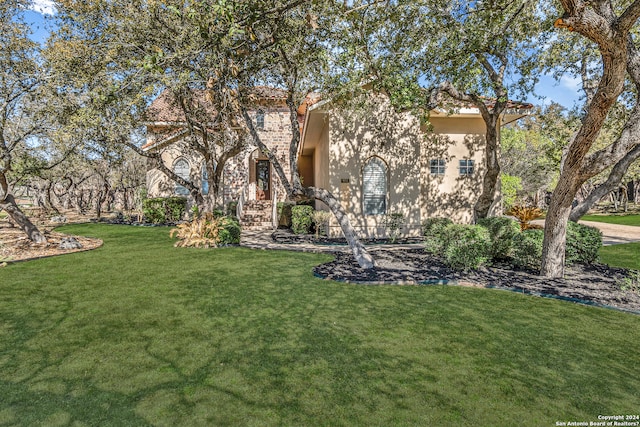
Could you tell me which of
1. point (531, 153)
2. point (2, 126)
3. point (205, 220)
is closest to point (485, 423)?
point (205, 220)

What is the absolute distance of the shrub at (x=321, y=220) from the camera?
44.8 feet

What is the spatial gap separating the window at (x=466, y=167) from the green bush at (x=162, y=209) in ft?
51.5

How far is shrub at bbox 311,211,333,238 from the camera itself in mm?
13652

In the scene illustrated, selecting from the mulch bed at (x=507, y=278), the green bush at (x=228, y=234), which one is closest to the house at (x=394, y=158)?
the green bush at (x=228, y=234)

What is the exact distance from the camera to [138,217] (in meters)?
21.2

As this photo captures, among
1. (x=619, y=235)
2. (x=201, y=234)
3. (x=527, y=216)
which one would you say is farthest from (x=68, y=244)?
(x=619, y=235)

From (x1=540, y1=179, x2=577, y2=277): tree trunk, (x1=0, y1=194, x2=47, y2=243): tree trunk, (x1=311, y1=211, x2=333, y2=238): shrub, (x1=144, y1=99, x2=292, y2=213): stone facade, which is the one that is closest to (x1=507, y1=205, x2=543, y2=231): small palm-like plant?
(x1=540, y1=179, x2=577, y2=277): tree trunk

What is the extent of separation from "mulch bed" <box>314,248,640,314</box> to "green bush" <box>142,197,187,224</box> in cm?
1400

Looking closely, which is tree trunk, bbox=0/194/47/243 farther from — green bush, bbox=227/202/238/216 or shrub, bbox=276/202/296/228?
shrub, bbox=276/202/296/228

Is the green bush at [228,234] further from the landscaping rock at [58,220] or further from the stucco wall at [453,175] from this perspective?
the landscaping rock at [58,220]

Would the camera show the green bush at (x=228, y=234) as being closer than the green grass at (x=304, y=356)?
No

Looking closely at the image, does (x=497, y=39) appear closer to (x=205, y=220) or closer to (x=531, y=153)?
(x=205, y=220)

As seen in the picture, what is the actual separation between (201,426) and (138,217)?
21.2 m

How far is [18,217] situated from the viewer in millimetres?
11227
